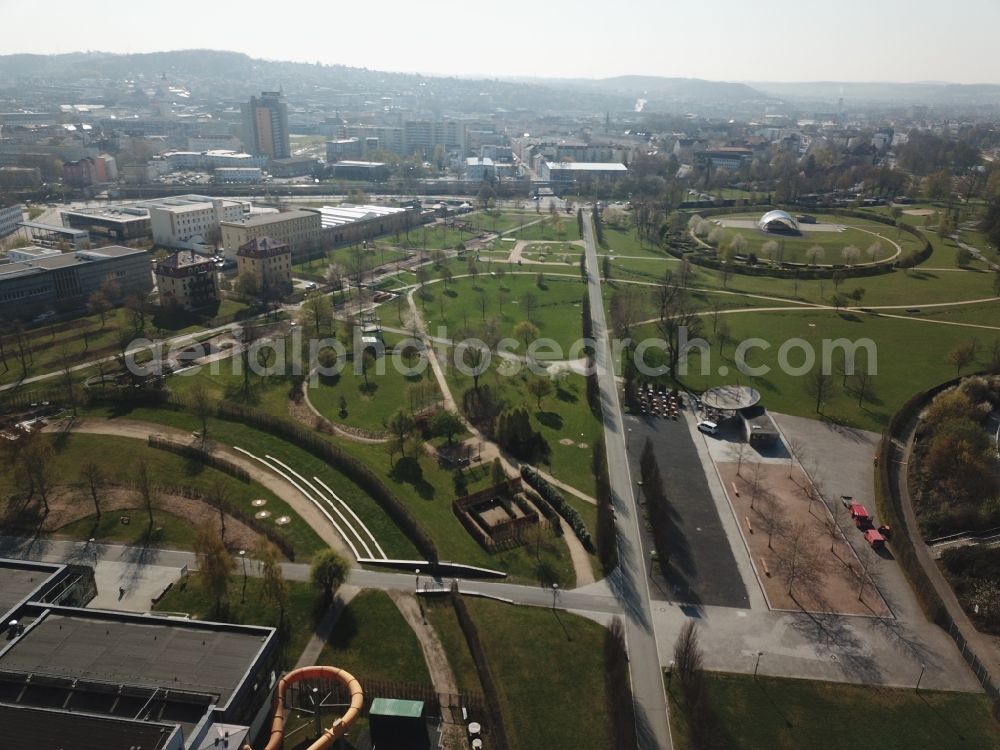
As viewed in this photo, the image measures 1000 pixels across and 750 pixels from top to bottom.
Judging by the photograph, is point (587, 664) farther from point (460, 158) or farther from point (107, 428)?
point (460, 158)

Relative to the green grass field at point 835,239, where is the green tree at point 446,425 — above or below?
below

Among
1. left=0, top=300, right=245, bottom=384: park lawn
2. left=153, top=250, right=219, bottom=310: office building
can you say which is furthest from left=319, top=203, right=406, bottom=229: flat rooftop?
left=0, top=300, right=245, bottom=384: park lawn

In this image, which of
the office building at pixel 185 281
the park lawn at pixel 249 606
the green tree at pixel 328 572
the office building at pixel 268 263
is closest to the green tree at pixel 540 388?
the green tree at pixel 328 572

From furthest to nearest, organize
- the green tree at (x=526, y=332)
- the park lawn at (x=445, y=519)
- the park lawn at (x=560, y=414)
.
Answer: the green tree at (x=526, y=332) < the park lawn at (x=560, y=414) < the park lawn at (x=445, y=519)

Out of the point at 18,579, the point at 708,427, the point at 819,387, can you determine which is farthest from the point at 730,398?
the point at 18,579

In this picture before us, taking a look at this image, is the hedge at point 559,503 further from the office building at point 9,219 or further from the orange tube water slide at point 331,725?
the office building at point 9,219

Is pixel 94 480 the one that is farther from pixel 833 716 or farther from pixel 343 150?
pixel 343 150

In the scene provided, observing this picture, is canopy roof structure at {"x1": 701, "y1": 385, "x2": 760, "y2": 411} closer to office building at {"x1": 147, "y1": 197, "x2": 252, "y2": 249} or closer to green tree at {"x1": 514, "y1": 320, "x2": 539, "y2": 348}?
green tree at {"x1": 514, "y1": 320, "x2": 539, "y2": 348}

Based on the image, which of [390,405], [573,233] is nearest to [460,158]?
[573,233]
